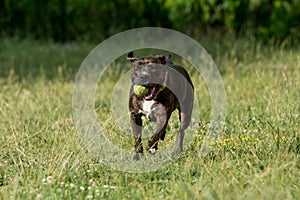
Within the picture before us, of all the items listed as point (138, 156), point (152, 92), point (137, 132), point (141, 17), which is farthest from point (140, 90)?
point (141, 17)

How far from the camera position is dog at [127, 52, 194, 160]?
4.64m

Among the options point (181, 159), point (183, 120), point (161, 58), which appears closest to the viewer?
point (161, 58)

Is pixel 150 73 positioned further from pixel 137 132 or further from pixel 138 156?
pixel 138 156

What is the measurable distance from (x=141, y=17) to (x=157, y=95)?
8.54 metres

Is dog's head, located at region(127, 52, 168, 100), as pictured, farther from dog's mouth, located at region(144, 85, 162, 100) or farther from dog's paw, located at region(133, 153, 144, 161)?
dog's paw, located at region(133, 153, 144, 161)

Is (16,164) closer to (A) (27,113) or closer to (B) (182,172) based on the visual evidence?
(B) (182,172)

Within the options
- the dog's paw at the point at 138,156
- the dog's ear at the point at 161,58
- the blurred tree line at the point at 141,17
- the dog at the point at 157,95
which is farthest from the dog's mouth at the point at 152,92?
the blurred tree line at the point at 141,17

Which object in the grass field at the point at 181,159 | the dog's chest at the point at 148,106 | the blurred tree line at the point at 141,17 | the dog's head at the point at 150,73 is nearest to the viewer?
the grass field at the point at 181,159

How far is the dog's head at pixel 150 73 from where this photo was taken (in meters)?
4.59

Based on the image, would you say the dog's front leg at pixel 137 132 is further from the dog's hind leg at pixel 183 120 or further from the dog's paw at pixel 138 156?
the dog's hind leg at pixel 183 120

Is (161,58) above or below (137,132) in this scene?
above

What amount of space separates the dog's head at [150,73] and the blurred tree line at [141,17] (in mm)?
7033

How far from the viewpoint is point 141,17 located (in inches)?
516

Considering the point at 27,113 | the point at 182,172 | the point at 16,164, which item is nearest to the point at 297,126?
the point at 182,172
